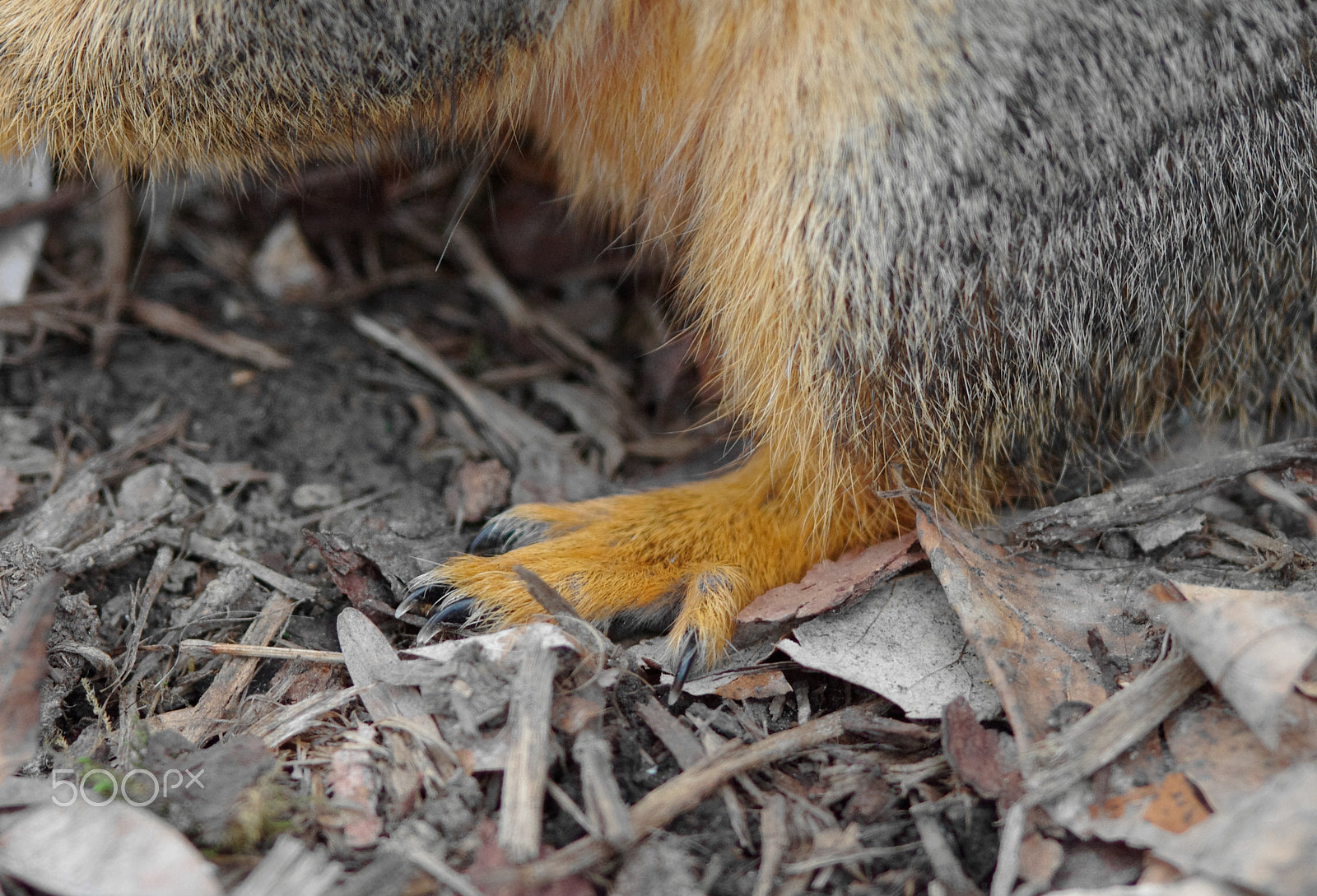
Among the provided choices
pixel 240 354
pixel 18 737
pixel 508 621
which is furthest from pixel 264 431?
pixel 18 737

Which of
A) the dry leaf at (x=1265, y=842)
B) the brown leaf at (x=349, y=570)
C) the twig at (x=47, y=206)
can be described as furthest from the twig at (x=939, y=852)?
the twig at (x=47, y=206)

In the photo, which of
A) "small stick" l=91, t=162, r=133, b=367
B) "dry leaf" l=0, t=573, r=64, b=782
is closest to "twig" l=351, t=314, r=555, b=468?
"small stick" l=91, t=162, r=133, b=367

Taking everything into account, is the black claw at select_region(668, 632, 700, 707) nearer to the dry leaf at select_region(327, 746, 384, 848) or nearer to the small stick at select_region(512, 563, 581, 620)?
the small stick at select_region(512, 563, 581, 620)

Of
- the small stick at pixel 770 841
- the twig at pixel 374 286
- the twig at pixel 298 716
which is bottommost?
the small stick at pixel 770 841

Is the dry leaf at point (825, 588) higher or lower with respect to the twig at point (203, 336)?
lower

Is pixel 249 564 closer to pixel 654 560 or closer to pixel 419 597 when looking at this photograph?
pixel 419 597

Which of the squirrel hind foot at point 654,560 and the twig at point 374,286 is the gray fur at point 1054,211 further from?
the twig at point 374,286

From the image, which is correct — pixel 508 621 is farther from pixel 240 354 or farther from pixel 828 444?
pixel 240 354
